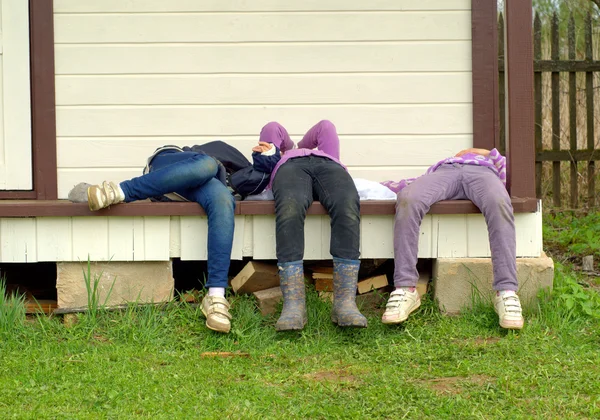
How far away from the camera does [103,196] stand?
172 inches

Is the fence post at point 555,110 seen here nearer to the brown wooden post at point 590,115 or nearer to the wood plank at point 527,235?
the brown wooden post at point 590,115

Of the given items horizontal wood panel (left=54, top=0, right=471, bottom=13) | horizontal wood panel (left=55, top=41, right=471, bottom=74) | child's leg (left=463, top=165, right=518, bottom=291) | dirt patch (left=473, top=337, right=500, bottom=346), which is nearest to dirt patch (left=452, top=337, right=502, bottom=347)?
dirt patch (left=473, top=337, right=500, bottom=346)

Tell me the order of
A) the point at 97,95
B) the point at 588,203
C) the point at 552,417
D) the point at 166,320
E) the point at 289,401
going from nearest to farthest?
the point at 552,417 < the point at 289,401 < the point at 166,320 < the point at 97,95 < the point at 588,203

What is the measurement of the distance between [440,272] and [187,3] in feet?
8.03

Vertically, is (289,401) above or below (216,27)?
below

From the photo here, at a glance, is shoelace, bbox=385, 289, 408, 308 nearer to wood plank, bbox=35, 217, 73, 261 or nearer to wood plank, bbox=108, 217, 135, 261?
wood plank, bbox=108, 217, 135, 261

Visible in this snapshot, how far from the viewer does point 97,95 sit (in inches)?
214

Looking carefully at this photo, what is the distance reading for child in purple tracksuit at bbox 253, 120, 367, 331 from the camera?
13.8ft

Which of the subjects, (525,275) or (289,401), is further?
(525,275)

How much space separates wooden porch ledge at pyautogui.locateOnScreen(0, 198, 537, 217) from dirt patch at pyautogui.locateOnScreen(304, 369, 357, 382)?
1042mm

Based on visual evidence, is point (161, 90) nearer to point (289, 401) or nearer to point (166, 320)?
point (166, 320)

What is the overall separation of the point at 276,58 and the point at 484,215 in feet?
6.14

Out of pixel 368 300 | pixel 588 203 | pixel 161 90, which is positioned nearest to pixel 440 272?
pixel 368 300

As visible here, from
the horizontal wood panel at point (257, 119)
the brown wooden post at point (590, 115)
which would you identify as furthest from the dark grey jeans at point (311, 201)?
the brown wooden post at point (590, 115)
